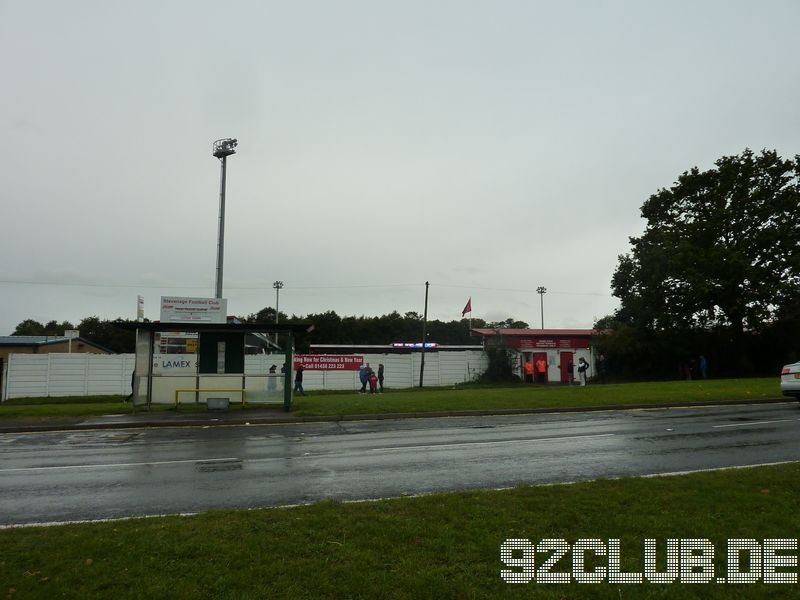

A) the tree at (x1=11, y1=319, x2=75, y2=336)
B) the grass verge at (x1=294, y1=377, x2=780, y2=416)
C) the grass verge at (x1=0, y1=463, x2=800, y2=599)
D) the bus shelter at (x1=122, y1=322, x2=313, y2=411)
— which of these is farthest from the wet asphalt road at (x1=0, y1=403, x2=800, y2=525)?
the tree at (x1=11, y1=319, x2=75, y2=336)

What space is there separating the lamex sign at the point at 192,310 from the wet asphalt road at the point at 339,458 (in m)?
7.32

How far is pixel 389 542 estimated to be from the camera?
4859mm

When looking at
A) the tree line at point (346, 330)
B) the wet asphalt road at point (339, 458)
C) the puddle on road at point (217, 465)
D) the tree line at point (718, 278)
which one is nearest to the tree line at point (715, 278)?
the tree line at point (718, 278)

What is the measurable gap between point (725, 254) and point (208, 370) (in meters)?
31.1

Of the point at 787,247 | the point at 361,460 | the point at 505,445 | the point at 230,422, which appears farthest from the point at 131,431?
the point at 787,247

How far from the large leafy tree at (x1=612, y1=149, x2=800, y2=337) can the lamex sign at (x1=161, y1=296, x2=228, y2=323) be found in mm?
27976

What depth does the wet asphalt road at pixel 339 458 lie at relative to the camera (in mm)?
7381

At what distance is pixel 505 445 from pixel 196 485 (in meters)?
5.81

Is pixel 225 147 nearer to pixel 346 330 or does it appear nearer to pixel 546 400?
pixel 546 400

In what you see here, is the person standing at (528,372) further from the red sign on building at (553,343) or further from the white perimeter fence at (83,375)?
the white perimeter fence at (83,375)

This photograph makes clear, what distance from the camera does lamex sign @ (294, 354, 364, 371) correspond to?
35000 millimetres

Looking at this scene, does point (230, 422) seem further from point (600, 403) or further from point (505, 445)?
point (600, 403)

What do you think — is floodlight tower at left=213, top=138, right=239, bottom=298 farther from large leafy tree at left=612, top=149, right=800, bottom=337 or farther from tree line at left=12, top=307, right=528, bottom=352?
tree line at left=12, top=307, right=528, bottom=352

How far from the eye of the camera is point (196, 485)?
26.3 ft
